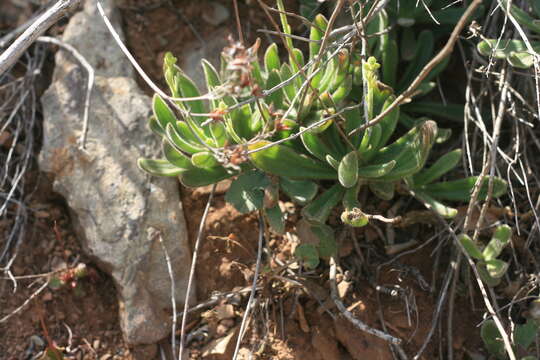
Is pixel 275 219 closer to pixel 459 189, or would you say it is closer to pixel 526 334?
pixel 459 189

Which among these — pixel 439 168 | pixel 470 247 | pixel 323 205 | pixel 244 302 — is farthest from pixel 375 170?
pixel 244 302

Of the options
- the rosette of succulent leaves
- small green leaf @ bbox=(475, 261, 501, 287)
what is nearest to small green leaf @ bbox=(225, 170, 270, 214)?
the rosette of succulent leaves

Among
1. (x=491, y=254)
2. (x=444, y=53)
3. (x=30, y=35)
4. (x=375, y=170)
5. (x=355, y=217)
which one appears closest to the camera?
(x=444, y=53)

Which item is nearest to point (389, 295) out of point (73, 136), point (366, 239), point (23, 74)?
point (366, 239)

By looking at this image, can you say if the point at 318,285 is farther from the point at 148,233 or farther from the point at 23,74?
the point at 23,74

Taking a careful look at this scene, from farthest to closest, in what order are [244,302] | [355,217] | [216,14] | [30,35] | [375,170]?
1. [216,14]
2. [244,302]
3. [375,170]
4. [355,217]
5. [30,35]

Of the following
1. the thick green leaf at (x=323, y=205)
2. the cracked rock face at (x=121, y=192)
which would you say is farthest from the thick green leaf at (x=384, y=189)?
the cracked rock face at (x=121, y=192)
